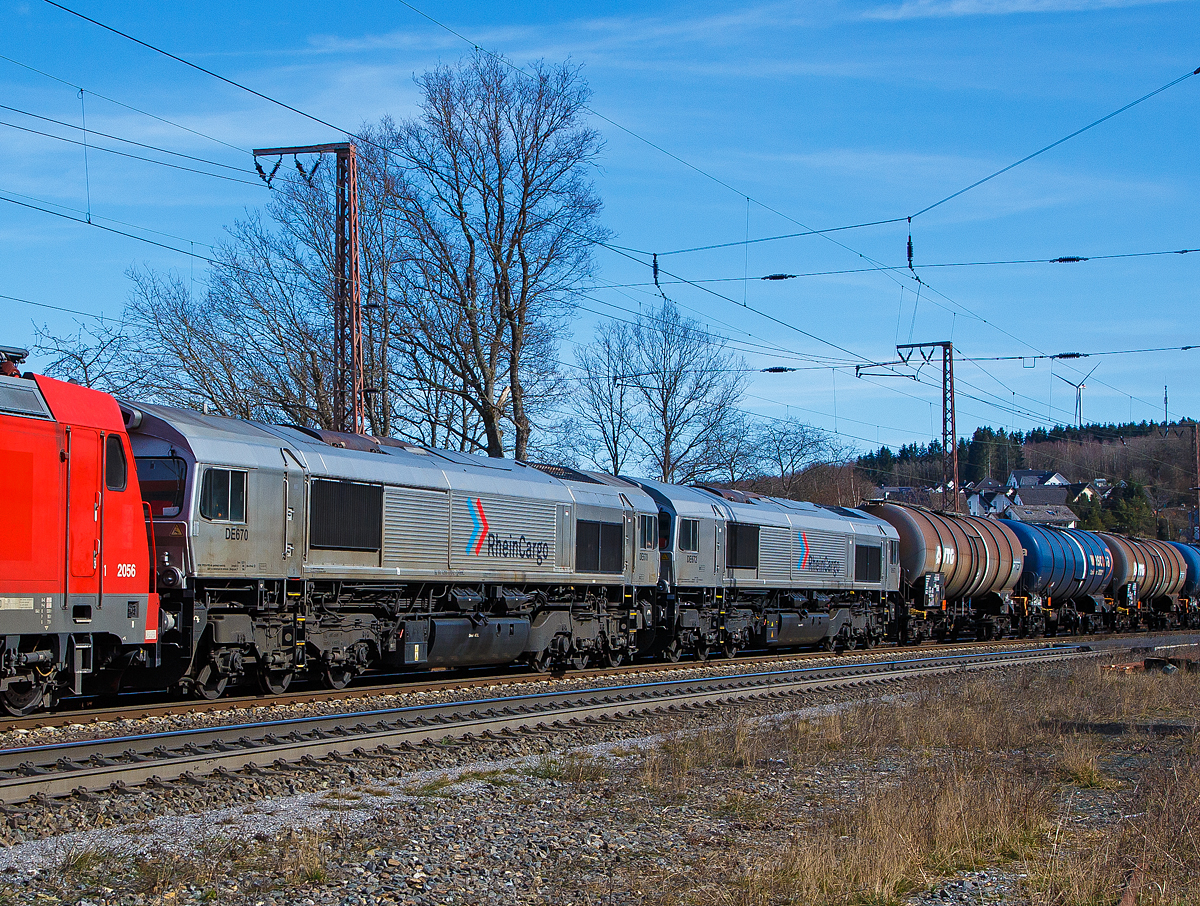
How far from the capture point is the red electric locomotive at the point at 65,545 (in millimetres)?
11242

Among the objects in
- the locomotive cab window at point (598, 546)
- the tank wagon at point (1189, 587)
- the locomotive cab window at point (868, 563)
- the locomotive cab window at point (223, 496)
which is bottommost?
the tank wagon at point (1189, 587)

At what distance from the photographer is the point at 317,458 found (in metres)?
16.1

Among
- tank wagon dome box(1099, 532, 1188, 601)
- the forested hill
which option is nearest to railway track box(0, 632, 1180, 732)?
tank wagon dome box(1099, 532, 1188, 601)

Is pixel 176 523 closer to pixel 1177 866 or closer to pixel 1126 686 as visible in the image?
pixel 1177 866

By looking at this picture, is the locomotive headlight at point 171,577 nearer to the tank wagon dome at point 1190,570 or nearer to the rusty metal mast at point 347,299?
the rusty metal mast at point 347,299

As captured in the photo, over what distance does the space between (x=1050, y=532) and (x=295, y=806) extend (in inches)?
1401

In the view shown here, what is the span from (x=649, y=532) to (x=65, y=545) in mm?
13332

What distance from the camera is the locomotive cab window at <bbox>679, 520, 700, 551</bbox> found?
2394cm

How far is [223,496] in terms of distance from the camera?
1455 cm

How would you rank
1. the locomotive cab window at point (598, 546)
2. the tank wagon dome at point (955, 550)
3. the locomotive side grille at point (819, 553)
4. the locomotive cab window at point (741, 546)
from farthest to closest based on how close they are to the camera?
the tank wagon dome at point (955, 550)
the locomotive side grille at point (819, 553)
the locomotive cab window at point (741, 546)
the locomotive cab window at point (598, 546)

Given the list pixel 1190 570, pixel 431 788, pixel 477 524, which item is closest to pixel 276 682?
pixel 477 524

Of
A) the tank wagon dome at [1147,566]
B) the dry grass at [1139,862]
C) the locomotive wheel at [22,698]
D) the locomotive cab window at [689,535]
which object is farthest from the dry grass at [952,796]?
the tank wagon dome at [1147,566]

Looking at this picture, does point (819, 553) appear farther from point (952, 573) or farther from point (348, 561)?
point (348, 561)

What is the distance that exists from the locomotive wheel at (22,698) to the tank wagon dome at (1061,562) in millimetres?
32709
